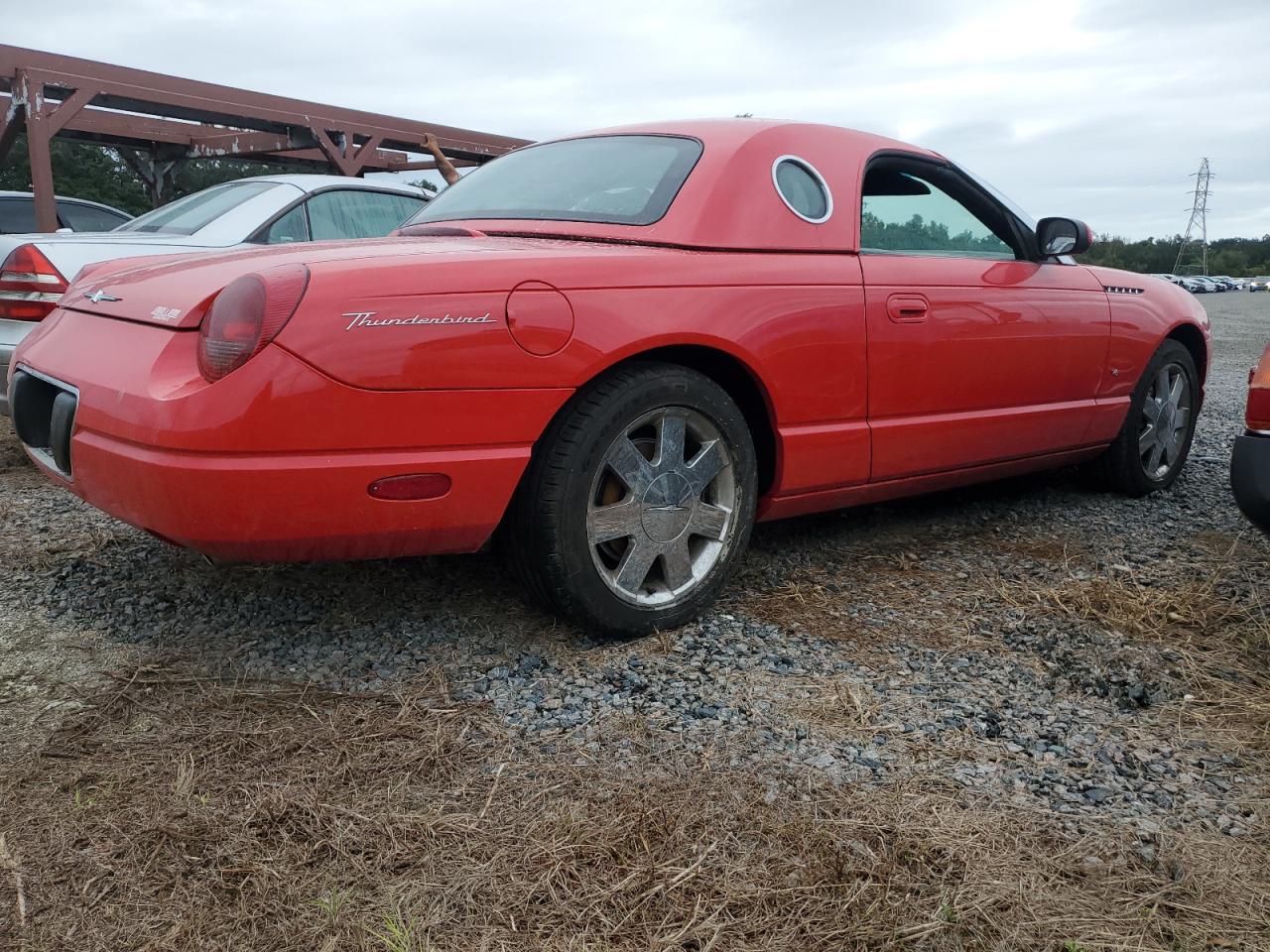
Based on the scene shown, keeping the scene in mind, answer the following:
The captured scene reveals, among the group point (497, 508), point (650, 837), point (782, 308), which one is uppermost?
point (782, 308)

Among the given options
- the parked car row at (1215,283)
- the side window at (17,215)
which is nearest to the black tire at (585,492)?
the side window at (17,215)

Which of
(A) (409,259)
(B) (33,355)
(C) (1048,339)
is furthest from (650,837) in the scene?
(C) (1048,339)

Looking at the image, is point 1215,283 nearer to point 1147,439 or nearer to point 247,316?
point 1147,439

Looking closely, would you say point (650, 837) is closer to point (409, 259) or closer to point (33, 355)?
point (409, 259)

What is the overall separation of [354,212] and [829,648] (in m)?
4.02

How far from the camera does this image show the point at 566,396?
2.49m

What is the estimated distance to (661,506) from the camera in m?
2.74

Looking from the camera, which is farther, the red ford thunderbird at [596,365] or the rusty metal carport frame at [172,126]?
the rusty metal carport frame at [172,126]

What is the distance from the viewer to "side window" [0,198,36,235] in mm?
8570

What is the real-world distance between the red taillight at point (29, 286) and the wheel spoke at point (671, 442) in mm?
3147

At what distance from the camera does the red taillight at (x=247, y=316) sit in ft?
7.11

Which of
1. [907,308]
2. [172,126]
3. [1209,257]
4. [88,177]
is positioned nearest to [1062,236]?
[907,308]

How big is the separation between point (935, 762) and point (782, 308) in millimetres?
1298

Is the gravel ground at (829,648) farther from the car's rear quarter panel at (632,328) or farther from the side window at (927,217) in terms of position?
the side window at (927,217)
